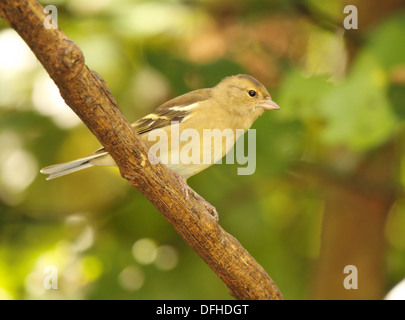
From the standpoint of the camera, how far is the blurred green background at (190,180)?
205 inches

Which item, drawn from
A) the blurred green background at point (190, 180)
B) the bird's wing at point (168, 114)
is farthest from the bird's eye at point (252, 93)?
the blurred green background at point (190, 180)

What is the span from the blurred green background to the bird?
767 millimetres

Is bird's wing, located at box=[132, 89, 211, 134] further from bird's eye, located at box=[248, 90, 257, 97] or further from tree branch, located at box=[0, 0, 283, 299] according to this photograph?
tree branch, located at box=[0, 0, 283, 299]

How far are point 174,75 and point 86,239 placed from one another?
5.95 ft

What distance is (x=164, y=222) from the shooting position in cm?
604

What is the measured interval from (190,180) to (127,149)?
9.25 feet

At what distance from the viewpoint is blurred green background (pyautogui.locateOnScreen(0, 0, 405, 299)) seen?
5.21m

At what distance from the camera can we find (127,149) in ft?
9.21

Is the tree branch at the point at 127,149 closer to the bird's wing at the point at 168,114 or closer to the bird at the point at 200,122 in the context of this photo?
the bird at the point at 200,122

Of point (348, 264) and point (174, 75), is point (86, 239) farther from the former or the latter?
point (348, 264)

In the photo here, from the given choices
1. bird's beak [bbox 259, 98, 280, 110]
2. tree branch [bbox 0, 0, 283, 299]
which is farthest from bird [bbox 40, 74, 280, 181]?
tree branch [bbox 0, 0, 283, 299]

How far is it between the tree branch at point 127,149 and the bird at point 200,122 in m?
0.73
